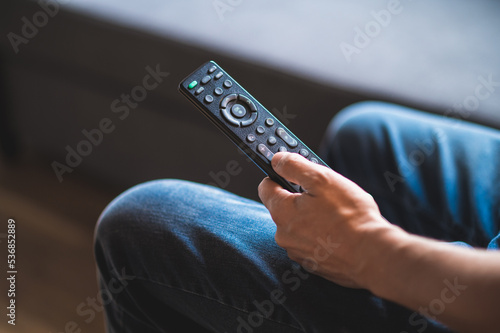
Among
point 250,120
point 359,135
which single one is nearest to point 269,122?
point 250,120

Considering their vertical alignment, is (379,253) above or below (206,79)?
below

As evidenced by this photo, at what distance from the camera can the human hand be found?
32 cm

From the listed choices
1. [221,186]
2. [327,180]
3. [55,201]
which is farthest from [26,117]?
[327,180]

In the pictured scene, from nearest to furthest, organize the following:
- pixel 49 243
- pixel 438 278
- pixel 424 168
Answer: pixel 438 278
pixel 424 168
pixel 49 243

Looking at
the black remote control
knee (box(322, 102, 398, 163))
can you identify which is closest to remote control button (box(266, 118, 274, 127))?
the black remote control

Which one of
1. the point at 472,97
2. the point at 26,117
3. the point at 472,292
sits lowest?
the point at 472,97

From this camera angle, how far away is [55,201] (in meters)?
0.90

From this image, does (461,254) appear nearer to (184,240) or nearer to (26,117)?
(184,240)

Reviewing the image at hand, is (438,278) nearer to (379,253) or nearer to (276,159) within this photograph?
(379,253)

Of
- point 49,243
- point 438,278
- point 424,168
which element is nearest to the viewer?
point 438,278

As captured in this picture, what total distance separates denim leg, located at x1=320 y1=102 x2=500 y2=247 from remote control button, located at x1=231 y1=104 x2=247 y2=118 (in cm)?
14

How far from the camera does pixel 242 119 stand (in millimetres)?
431

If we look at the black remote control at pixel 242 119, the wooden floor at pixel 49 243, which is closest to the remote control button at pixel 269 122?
the black remote control at pixel 242 119

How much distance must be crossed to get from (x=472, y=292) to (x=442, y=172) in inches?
9.1
